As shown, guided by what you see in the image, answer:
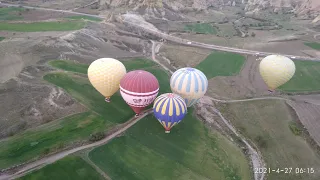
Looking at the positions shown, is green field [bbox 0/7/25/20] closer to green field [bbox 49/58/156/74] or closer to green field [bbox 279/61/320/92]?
green field [bbox 49/58/156/74]

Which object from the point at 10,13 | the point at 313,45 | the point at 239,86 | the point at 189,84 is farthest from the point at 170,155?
the point at 10,13

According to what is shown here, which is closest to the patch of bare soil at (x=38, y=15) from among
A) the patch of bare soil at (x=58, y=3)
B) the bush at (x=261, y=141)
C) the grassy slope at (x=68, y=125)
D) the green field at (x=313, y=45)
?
the patch of bare soil at (x=58, y=3)

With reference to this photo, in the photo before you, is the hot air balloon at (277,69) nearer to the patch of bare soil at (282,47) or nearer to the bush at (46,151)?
the patch of bare soil at (282,47)

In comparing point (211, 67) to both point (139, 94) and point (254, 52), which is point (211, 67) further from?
point (139, 94)

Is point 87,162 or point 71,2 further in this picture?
point 71,2

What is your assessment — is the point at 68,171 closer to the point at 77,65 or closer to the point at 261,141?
the point at 261,141

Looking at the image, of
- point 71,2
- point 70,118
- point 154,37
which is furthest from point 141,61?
point 71,2
